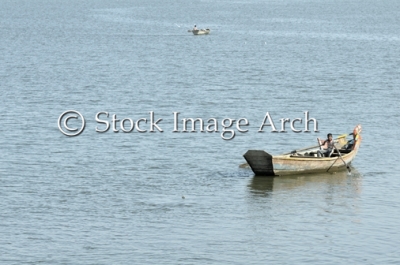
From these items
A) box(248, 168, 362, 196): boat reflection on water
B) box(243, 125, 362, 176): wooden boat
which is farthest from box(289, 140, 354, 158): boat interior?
box(248, 168, 362, 196): boat reflection on water

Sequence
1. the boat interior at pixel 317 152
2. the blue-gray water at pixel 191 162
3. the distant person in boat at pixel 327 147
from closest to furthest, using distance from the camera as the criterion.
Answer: the blue-gray water at pixel 191 162
the boat interior at pixel 317 152
the distant person in boat at pixel 327 147

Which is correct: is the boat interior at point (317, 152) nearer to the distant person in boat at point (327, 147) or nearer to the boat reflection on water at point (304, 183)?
the distant person in boat at point (327, 147)

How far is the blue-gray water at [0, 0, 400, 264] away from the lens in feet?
100

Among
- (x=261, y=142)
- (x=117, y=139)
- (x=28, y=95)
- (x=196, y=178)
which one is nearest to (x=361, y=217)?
(x=196, y=178)

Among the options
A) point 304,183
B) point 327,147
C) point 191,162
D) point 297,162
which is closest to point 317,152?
point 327,147

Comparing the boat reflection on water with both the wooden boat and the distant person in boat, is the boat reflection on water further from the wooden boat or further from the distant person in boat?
the distant person in boat

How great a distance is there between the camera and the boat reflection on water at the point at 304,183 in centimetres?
3769

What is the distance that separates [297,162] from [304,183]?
3.22ft

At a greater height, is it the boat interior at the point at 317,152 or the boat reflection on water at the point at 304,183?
the boat interior at the point at 317,152

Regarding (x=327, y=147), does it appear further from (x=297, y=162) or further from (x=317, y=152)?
(x=297, y=162)

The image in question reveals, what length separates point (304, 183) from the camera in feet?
127

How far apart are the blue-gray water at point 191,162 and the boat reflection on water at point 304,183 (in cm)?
9

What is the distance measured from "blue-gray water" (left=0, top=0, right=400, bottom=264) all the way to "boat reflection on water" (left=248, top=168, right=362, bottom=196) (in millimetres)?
92

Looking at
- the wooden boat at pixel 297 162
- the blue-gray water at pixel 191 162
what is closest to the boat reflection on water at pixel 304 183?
the blue-gray water at pixel 191 162
